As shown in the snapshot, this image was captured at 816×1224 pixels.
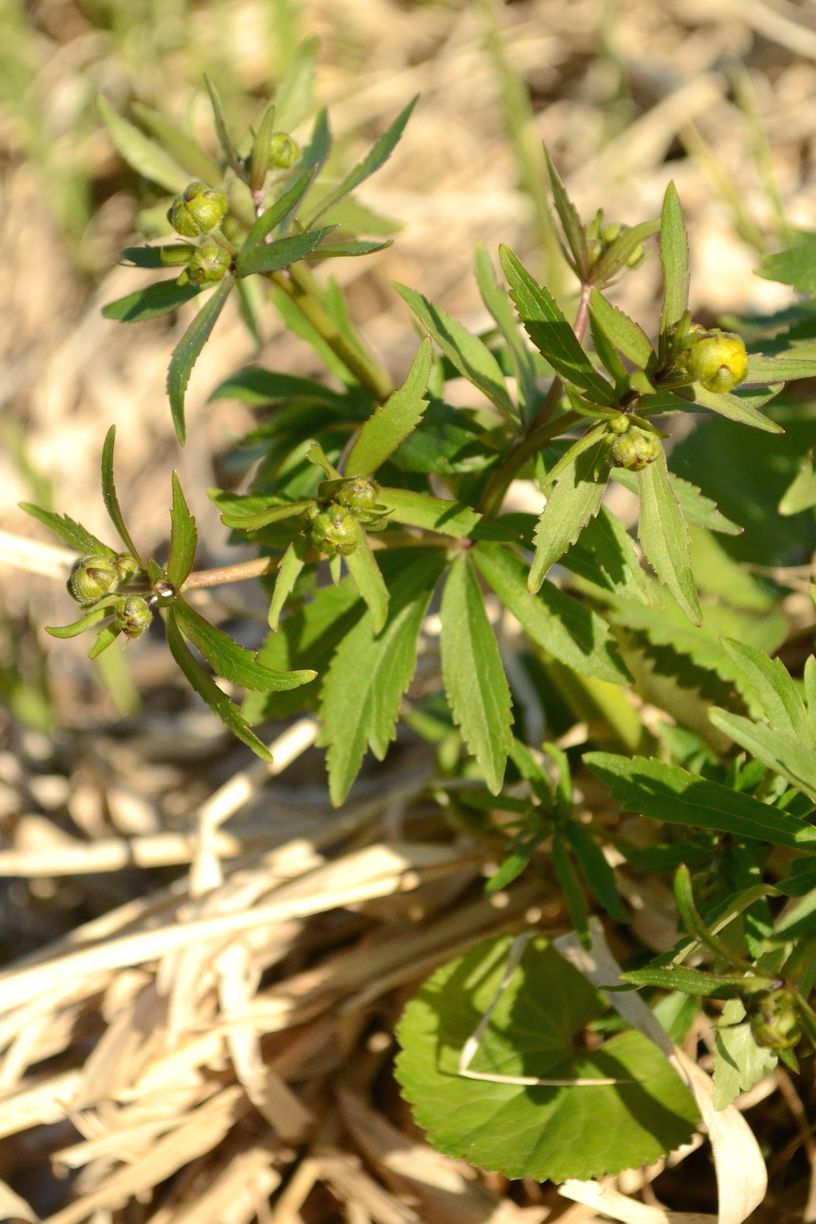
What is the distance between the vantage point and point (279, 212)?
1.25 m

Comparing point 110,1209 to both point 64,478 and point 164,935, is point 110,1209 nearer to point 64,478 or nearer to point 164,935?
point 164,935

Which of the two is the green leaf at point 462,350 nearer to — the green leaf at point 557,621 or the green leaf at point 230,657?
the green leaf at point 557,621

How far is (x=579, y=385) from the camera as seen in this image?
1191mm

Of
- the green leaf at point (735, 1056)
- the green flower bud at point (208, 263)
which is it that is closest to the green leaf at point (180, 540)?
the green flower bud at point (208, 263)

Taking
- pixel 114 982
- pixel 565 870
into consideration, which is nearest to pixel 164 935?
pixel 114 982

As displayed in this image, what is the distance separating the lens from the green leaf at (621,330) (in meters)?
1.13

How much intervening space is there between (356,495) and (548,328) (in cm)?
27

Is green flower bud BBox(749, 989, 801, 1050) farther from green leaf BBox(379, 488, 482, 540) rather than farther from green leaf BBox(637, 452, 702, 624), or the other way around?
green leaf BBox(379, 488, 482, 540)

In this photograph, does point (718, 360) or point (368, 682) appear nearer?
point (718, 360)

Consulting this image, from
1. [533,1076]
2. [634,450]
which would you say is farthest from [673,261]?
[533,1076]

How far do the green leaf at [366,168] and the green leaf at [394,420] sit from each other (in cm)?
27

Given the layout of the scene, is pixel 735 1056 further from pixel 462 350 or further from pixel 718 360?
pixel 462 350

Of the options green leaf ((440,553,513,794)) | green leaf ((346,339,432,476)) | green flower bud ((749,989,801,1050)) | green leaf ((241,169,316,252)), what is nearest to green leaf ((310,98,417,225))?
green leaf ((241,169,316,252))

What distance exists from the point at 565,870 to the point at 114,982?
982 millimetres
